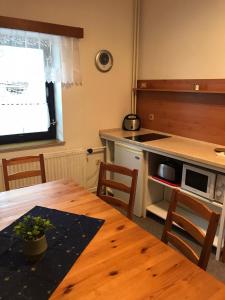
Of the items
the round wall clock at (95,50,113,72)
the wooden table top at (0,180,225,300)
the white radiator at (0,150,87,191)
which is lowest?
the white radiator at (0,150,87,191)

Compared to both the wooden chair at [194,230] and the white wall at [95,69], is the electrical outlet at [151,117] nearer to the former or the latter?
the white wall at [95,69]

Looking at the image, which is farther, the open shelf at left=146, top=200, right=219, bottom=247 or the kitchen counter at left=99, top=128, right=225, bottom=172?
the open shelf at left=146, top=200, right=219, bottom=247

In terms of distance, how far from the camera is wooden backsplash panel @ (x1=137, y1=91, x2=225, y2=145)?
243 centimetres

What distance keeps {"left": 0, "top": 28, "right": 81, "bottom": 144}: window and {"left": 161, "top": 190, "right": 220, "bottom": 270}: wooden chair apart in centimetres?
196

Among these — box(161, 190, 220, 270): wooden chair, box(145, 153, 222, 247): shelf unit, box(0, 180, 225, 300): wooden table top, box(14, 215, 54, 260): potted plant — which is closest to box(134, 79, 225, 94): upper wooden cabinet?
box(145, 153, 222, 247): shelf unit

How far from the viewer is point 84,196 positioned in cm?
164

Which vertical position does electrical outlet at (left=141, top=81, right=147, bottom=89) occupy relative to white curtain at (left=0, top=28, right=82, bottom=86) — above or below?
below

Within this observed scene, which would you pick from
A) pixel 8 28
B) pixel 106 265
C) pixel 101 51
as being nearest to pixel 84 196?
pixel 106 265

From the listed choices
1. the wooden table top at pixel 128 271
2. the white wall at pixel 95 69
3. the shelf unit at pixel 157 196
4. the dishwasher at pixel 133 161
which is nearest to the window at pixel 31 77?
the white wall at pixel 95 69

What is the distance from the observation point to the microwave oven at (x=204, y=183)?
2006 millimetres

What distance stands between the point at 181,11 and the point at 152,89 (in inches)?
34.2

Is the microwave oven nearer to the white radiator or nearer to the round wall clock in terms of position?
the white radiator

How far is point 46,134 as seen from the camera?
2.95 meters

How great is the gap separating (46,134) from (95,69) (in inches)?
38.6
